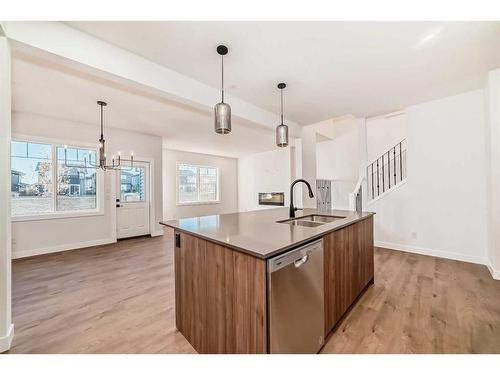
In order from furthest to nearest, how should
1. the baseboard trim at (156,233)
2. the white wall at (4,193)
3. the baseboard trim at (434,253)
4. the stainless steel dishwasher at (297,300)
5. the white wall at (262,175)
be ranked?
the white wall at (262,175) < the baseboard trim at (156,233) < the baseboard trim at (434,253) < the white wall at (4,193) < the stainless steel dishwasher at (297,300)

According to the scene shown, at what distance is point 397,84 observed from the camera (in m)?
3.01

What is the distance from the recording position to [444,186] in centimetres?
359

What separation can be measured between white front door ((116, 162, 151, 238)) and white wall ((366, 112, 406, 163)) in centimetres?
592

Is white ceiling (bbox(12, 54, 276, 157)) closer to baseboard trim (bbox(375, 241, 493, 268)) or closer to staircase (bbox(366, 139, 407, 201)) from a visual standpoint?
staircase (bbox(366, 139, 407, 201))

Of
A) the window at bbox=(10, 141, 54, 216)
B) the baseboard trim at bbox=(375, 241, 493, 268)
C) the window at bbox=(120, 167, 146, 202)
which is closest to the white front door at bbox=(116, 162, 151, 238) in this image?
the window at bbox=(120, 167, 146, 202)

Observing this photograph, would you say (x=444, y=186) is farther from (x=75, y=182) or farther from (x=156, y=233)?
(x=75, y=182)

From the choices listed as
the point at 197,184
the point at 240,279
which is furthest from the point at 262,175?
the point at 240,279

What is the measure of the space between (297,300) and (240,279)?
1.23 ft

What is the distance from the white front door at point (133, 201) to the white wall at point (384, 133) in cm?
592

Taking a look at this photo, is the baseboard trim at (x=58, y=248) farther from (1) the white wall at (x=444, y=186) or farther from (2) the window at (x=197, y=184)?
(1) the white wall at (x=444, y=186)

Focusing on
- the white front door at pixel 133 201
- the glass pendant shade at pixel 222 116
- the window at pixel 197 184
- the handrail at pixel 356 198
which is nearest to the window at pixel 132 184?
the white front door at pixel 133 201

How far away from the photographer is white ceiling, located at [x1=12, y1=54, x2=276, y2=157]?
2.61m

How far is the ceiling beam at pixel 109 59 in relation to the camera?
1700mm
